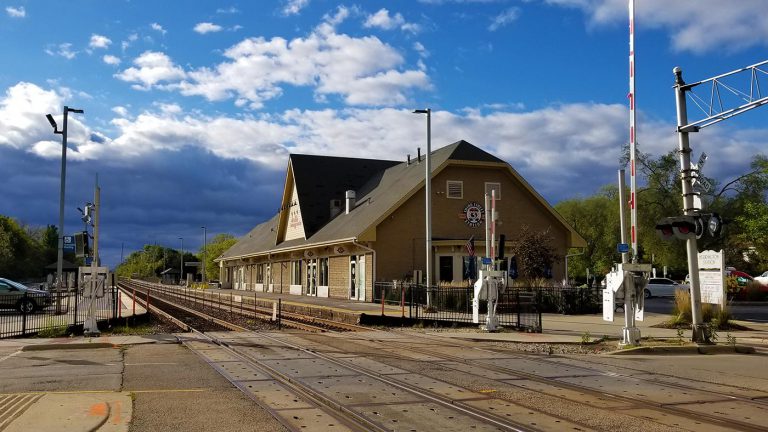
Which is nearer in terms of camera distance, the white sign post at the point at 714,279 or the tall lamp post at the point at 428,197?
the white sign post at the point at 714,279

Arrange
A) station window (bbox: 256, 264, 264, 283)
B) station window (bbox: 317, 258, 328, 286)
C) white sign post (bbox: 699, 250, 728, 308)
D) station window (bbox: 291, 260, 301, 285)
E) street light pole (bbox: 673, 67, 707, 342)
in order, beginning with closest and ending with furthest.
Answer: street light pole (bbox: 673, 67, 707, 342)
white sign post (bbox: 699, 250, 728, 308)
station window (bbox: 317, 258, 328, 286)
station window (bbox: 291, 260, 301, 285)
station window (bbox: 256, 264, 264, 283)

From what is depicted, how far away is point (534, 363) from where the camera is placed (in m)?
13.4

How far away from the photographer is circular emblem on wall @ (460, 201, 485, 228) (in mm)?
38031

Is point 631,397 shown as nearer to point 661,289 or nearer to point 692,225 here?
point 692,225

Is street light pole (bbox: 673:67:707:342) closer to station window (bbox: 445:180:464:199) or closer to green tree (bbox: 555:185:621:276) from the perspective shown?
station window (bbox: 445:180:464:199)

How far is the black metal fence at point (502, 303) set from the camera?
23.8 metres

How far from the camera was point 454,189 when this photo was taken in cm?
3788

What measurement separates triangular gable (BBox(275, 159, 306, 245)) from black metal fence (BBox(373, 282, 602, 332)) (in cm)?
1728

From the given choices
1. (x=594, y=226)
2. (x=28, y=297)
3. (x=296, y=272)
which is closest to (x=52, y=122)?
(x=28, y=297)

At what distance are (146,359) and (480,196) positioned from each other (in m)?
27.1

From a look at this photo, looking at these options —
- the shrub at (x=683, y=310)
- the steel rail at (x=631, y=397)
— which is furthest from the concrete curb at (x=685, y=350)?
the shrub at (x=683, y=310)

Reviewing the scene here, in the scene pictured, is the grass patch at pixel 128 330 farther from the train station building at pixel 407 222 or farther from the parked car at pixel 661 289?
the parked car at pixel 661 289

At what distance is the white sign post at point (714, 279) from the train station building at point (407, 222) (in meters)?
14.6

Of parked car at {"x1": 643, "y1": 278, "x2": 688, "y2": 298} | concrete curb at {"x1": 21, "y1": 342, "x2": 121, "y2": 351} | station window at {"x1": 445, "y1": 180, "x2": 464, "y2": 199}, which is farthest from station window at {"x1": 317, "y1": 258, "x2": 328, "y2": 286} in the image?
concrete curb at {"x1": 21, "y1": 342, "x2": 121, "y2": 351}
